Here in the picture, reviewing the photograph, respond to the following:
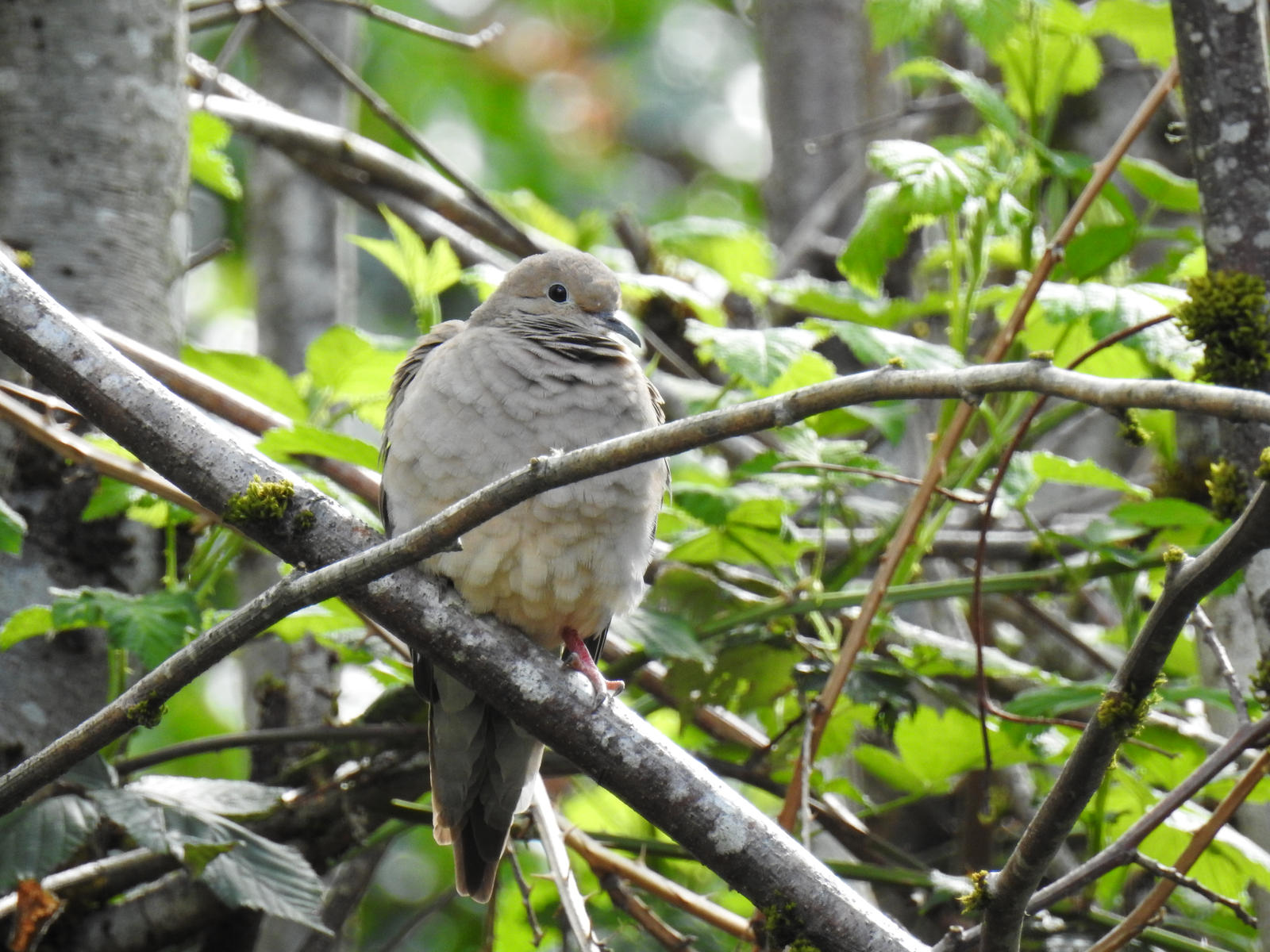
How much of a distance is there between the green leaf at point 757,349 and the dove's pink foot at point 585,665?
72 cm

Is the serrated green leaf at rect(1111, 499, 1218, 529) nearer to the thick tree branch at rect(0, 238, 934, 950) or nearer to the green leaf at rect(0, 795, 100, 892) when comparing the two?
the thick tree branch at rect(0, 238, 934, 950)

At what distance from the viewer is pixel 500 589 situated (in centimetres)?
281

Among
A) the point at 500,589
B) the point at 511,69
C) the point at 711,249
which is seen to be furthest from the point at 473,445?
the point at 511,69

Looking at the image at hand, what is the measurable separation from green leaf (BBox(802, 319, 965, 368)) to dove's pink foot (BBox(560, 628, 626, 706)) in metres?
0.96

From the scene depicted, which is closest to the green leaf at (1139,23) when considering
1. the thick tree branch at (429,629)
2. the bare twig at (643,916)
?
the thick tree branch at (429,629)

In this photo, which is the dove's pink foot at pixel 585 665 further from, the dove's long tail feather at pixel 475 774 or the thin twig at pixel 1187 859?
the thin twig at pixel 1187 859

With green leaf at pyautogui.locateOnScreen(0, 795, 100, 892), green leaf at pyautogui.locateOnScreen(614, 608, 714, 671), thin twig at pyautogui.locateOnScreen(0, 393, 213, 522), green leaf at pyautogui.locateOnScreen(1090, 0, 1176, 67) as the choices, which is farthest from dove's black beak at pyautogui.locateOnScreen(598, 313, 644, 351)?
green leaf at pyautogui.locateOnScreen(0, 795, 100, 892)

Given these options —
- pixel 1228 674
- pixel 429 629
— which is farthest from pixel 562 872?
pixel 1228 674

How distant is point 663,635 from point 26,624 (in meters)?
1.44

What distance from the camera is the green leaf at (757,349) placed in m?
2.95

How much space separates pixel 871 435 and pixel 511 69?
18.4ft

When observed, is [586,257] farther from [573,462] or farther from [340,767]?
[573,462]

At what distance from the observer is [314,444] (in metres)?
2.88

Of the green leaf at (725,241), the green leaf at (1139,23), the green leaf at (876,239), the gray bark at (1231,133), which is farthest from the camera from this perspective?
the green leaf at (725,241)
